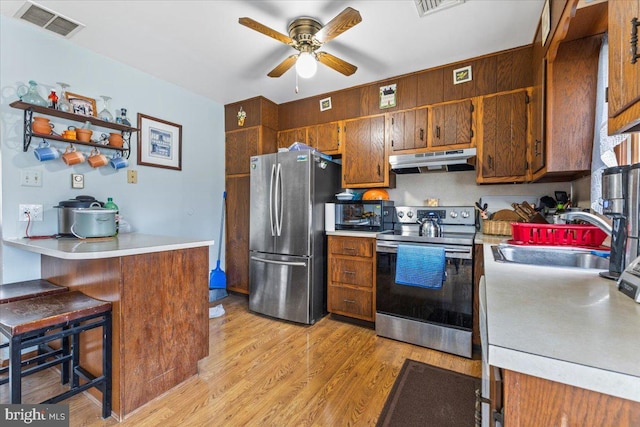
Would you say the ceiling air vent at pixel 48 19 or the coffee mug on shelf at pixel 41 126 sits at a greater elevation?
A: the ceiling air vent at pixel 48 19

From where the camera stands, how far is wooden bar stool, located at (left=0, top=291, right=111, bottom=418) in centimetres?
124

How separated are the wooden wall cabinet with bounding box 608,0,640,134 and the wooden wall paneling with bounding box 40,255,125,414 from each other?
203 cm

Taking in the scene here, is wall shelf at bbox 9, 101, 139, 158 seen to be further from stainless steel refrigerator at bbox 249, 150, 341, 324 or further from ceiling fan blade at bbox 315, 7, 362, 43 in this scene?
ceiling fan blade at bbox 315, 7, 362, 43

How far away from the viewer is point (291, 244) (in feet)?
9.12

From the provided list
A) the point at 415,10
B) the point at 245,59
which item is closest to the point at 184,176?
the point at 245,59

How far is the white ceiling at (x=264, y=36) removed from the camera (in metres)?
1.86

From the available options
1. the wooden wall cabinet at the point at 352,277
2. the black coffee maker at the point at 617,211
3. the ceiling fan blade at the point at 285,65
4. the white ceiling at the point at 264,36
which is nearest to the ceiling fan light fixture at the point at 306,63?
the ceiling fan blade at the point at 285,65

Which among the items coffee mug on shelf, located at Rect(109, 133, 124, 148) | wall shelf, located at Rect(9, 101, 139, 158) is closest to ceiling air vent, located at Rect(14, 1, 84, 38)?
wall shelf, located at Rect(9, 101, 139, 158)

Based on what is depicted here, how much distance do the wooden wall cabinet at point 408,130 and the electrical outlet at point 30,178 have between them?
9.66 feet

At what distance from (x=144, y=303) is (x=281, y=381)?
3.18 ft

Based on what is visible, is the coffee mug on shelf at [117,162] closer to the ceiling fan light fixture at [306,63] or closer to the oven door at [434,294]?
the ceiling fan light fixture at [306,63]

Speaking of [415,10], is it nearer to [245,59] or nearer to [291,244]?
[245,59]

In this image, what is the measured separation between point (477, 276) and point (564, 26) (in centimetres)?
158

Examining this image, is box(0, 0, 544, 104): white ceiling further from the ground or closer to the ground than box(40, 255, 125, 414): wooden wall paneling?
further from the ground
